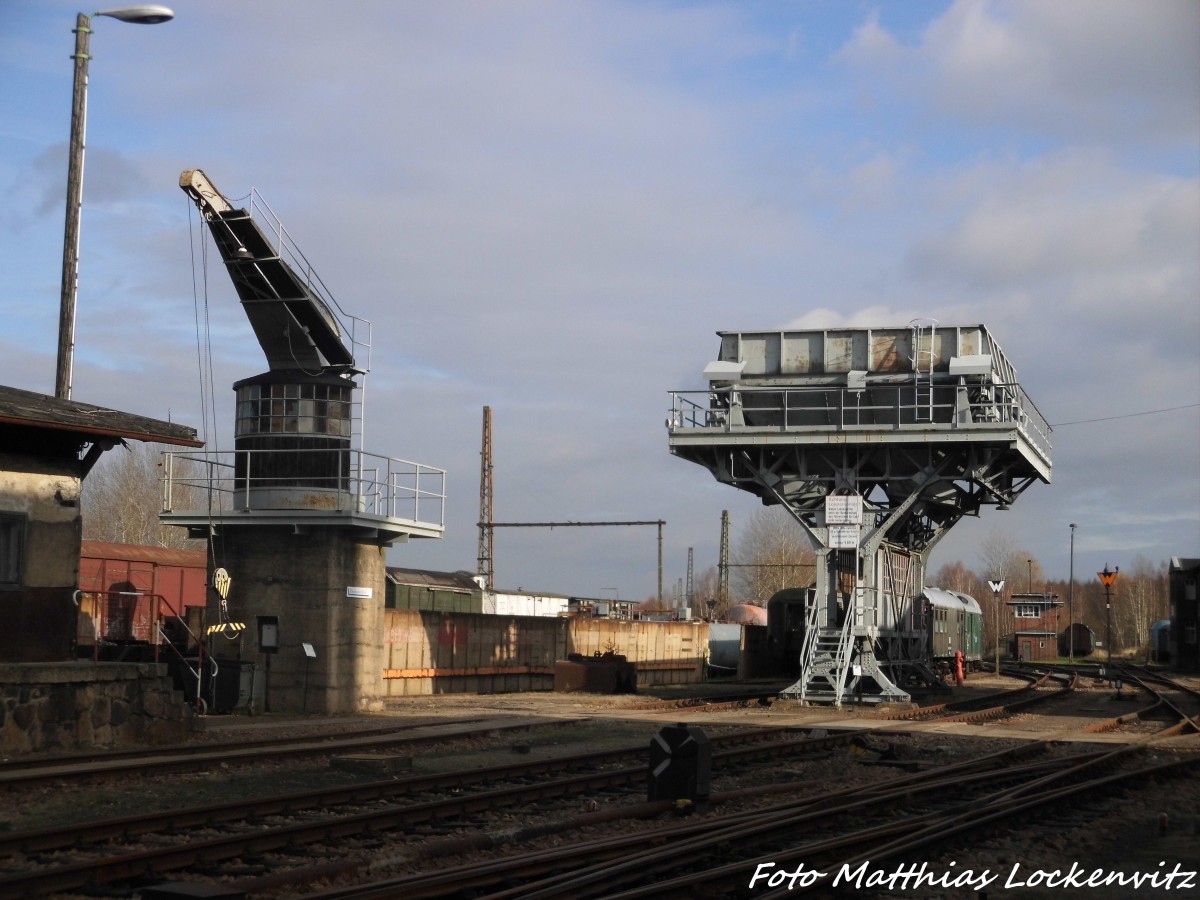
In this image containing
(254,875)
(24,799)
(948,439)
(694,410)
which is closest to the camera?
(254,875)

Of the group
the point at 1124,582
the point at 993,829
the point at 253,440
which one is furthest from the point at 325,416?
the point at 1124,582

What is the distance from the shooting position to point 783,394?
3075 centimetres

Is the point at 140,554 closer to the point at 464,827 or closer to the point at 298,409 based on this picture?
the point at 298,409

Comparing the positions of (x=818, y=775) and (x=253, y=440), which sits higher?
(x=253, y=440)

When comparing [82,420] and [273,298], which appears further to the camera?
[273,298]

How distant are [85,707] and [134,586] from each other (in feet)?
58.6

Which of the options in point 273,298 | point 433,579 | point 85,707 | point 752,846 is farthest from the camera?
point 433,579

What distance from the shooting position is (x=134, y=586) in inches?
1382

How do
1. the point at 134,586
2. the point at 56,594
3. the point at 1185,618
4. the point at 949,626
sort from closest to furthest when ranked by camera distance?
the point at 56,594 < the point at 134,586 < the point at 949,626 < the point at 1185,618

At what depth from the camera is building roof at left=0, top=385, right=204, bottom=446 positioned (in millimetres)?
17875

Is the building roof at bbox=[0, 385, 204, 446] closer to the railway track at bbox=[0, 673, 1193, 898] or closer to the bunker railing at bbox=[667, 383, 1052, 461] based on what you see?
the railway track at bbox=[0, 673, 1193, 898]

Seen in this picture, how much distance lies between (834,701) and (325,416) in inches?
508

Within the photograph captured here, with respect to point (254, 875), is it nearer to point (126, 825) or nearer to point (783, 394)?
point (126, 825)

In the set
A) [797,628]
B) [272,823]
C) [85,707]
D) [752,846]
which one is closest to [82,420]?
[85,707]
